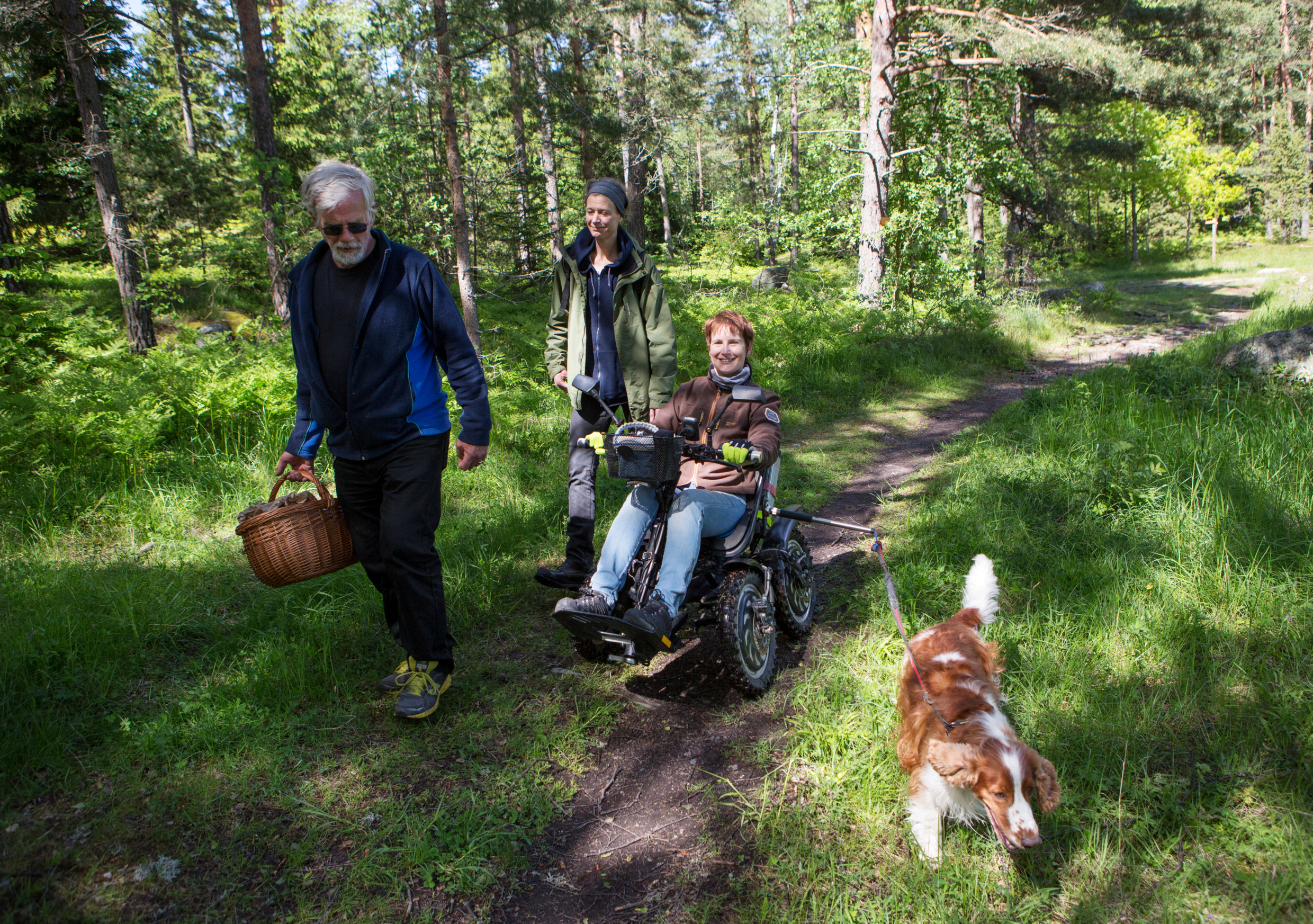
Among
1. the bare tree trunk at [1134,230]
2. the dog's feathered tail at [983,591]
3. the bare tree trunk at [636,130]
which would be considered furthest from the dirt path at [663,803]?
the bare tree trunk at [1134,230]

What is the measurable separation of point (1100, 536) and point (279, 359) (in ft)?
23.3

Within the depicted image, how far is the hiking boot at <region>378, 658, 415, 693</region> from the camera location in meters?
3.52

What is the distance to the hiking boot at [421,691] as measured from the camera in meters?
3.38

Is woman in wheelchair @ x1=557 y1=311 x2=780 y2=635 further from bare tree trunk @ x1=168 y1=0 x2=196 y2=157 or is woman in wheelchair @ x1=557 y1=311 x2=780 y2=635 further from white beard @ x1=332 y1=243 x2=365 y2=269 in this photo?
bare tree trunk @ x1=168 y1=0 x2=196 y2=157

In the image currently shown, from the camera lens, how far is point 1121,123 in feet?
90.3

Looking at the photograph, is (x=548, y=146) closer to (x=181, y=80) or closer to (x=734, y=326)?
(x=181, y=80)

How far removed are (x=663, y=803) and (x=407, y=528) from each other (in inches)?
60.8

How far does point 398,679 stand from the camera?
3.56m

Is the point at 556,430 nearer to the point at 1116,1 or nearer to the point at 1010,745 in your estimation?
the point at 1010,745

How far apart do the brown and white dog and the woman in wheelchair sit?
103cm

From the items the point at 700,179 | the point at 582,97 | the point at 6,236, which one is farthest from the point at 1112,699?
the point at 700,179

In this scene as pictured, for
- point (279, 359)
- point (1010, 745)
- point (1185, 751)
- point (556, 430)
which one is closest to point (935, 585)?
point (1185, 751)

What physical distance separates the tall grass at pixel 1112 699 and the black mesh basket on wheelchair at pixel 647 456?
1.25 metres

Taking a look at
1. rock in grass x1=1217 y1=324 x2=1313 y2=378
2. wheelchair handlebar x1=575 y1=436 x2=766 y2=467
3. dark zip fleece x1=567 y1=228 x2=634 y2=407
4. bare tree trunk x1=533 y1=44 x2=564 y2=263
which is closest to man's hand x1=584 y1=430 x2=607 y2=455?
wheelchair handlebar x1=575 y1=436 x2=766 y2=467
